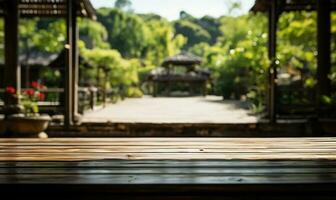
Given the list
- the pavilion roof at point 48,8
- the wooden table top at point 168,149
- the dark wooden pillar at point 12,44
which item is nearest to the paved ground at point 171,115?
the dark wooden pillar at point 12,44

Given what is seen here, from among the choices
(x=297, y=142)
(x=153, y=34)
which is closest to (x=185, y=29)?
(x=153, y=34)

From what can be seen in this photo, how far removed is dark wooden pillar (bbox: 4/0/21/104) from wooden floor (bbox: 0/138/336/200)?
588 centimetres

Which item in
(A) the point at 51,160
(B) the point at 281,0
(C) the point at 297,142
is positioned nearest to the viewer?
(A) the point at 51,160

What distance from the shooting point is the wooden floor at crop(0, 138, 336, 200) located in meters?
2.30

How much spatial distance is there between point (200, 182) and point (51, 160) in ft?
4.49

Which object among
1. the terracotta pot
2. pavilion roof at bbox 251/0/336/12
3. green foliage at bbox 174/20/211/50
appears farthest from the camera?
green foliage at bbox 174/20/211/50

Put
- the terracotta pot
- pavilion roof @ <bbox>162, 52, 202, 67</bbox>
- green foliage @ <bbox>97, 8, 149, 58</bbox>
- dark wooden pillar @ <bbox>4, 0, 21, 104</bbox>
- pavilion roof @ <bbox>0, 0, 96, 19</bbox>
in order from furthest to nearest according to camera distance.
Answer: green foliage @ <bbox>97, 8, 149, 58</bbox> → pavilion roof @ <bbox>162, 52, 202, 67</bbox> → pavilion roof @ <bbox>0, 0, 96, 19</bbox> → dark wooden pillar @ <bbox>4, 0, 21, 104</bbox> → the terracotta pot

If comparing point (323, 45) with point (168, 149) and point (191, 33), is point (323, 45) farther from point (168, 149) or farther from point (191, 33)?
point (191, 33)

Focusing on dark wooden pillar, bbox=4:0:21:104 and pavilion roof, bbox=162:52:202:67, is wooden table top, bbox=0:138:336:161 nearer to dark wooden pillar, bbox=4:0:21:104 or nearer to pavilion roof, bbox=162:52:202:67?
dark wooden pillar, bbox=4:0:21:104

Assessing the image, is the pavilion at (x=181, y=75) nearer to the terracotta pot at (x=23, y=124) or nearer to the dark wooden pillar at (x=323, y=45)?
the dark wooden pillar at (x=323, y=45)

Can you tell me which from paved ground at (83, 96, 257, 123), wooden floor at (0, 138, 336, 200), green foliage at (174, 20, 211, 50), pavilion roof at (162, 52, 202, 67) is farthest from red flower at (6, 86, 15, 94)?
green foliage at (174, 20, 211, 50)

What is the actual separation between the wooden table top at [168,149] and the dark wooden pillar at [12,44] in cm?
559
